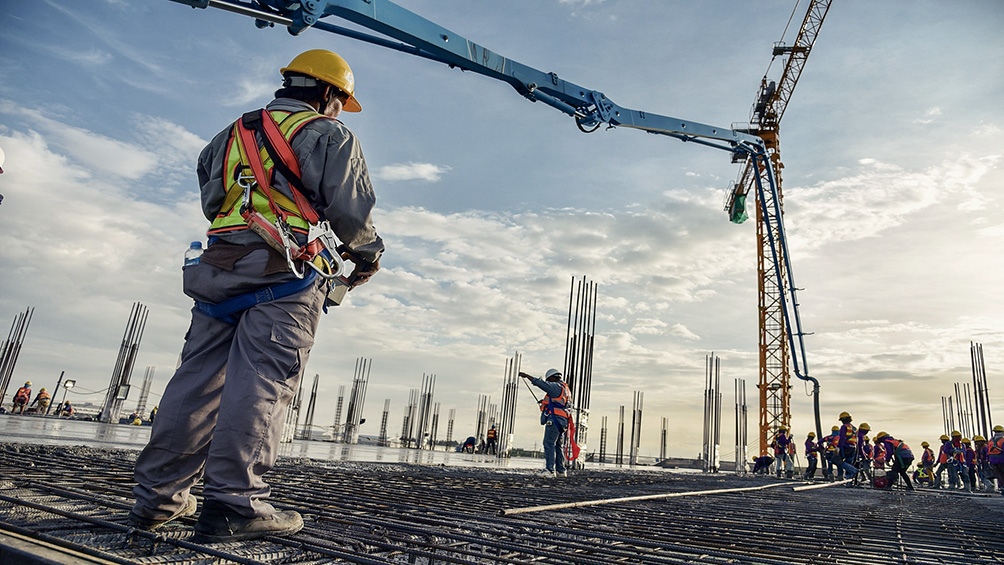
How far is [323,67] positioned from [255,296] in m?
0.88

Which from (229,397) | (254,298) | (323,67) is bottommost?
(229,397)

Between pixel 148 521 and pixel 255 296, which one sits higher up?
pixel 255 296

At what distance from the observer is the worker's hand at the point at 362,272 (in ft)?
7.06

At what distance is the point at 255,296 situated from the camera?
187cm

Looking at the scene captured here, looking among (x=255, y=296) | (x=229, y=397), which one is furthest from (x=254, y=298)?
(x=229, y=397)

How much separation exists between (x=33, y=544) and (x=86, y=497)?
0.87 meters

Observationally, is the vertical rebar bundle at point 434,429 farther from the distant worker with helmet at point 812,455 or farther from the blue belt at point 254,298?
the blue belt at point 254,298

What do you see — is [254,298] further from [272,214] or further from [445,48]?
[445,48]

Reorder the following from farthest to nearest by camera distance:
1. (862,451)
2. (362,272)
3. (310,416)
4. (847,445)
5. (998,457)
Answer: (310,416) < (862,451) < (847,445) < (998,457) < (362,272)

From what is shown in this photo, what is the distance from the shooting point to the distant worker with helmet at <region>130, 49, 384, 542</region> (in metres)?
1.74

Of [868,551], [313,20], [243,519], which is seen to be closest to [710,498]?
[868,551]

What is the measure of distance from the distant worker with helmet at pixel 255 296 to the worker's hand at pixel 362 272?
53mm

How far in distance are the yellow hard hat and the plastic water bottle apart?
2.28ft

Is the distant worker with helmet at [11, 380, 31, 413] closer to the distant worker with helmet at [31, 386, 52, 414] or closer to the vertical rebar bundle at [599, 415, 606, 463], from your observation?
the distant worker with helmet at [31, 386, 52, 414]
